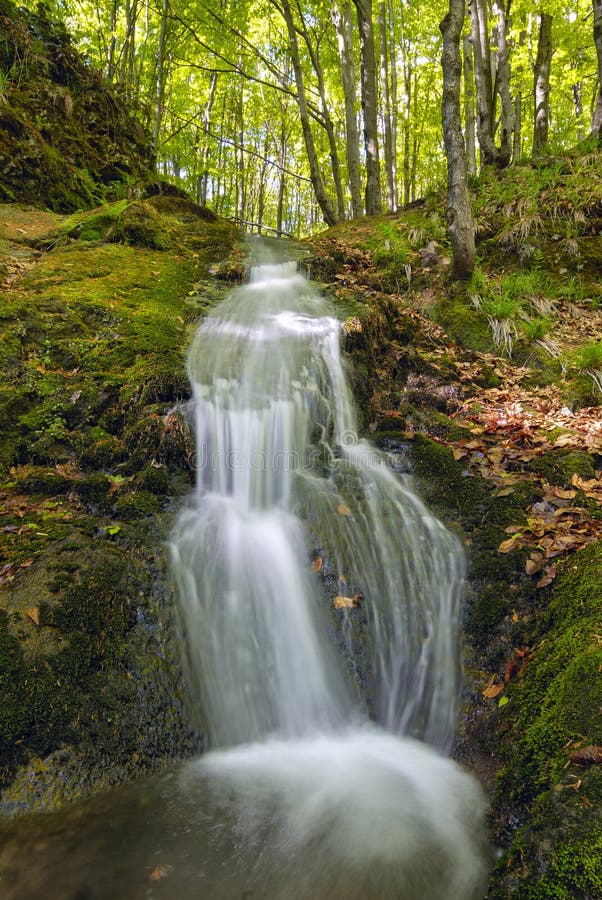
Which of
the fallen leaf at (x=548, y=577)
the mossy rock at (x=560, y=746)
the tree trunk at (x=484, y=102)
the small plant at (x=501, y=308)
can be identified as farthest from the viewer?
the tree trunk at (x=484, y=102)

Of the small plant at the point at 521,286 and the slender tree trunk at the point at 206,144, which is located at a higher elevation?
the slender tree trunk at the point at 206,144

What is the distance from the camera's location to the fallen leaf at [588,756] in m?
2.06

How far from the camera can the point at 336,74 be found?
1631 centimetres

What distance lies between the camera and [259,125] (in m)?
24.8

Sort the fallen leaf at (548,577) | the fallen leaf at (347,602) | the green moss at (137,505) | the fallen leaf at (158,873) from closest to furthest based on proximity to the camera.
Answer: the fallen leaf at (158,873) → the fallen leaf at (548,577) → the fallen leaf at (347,602) → the green moss at (137,505)

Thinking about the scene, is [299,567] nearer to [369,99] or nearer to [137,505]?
[137,505]

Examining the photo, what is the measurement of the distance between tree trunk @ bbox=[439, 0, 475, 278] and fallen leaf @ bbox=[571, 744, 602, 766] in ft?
21.8

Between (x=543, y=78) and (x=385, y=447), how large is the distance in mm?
10027

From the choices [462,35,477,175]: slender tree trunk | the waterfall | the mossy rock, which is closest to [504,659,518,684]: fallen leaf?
the mossy rock

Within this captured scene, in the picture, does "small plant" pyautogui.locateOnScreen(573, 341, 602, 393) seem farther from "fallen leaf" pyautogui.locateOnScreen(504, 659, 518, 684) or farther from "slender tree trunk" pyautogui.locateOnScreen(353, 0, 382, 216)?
"slender tree trunk" pyautogui.locateOnScreen(353, 0, 382, 216)

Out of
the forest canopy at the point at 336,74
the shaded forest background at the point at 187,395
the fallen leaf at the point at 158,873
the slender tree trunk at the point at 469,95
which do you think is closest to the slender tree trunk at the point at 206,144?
the forest canopy at the point at 336,74

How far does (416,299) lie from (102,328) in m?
4.68

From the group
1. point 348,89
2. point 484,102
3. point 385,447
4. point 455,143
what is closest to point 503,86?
point 484,102

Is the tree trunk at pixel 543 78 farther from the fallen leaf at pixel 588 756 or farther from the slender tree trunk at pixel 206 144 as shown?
the fallen leaf at pixel 588 756
